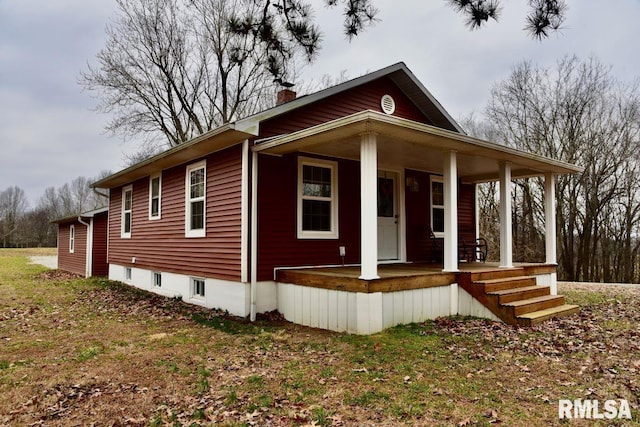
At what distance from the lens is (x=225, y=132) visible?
7055mm

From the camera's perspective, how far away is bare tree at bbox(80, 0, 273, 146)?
65.2ft

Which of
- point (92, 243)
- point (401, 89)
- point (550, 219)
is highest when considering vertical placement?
point (401, 89)

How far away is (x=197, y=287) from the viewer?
356 inches

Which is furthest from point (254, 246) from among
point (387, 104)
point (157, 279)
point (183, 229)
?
point (157, 279)

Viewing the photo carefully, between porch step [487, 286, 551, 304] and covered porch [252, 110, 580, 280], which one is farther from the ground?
covered porch [252, 110, 580, 280]

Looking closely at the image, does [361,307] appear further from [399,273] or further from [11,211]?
[11,211]

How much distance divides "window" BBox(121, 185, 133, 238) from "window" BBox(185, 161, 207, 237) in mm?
4338

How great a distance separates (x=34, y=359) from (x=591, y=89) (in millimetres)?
21084

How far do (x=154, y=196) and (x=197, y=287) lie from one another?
3.26 meters

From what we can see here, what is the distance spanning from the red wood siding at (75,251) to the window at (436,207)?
12.9m

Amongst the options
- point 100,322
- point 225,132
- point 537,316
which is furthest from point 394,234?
point 100,322

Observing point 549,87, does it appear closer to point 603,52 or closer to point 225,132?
point 603,52

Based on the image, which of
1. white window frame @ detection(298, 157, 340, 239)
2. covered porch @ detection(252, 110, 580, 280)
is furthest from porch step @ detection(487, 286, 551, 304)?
white window frame @ detection(298, 157, 340, 239)

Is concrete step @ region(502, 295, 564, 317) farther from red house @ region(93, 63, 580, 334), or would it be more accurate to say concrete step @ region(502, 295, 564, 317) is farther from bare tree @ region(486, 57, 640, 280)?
bare tree @ region(486, 57, 640, 280)
